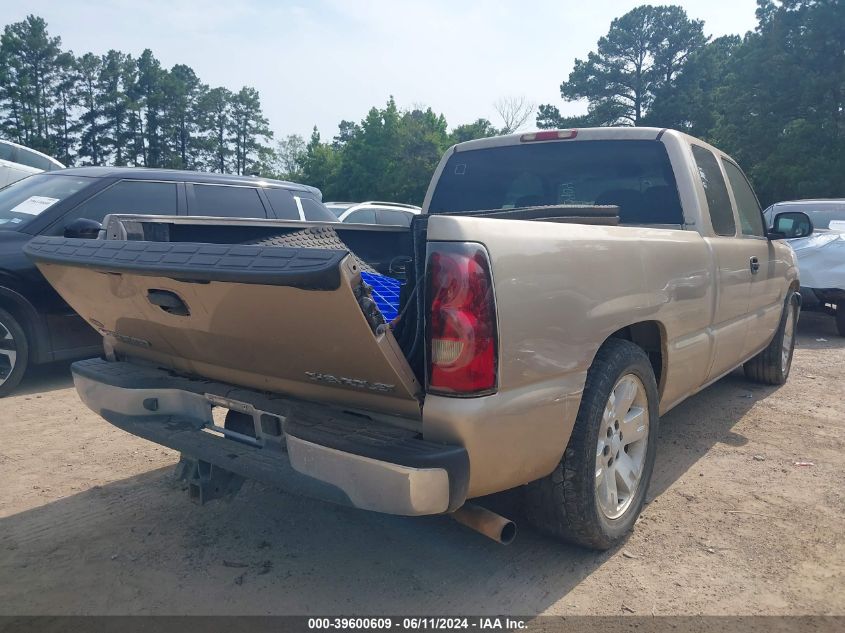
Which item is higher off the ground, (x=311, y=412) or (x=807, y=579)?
(x=311, y=412)

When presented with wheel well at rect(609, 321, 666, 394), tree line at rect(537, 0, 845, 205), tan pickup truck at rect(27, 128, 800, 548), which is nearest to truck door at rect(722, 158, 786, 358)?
tan pickup truck at rect(27, 128, 800, 548)

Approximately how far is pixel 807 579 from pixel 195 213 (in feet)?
18.3

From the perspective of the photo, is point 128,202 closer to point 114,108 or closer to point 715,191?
point 715,191

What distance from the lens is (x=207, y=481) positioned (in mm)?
2826

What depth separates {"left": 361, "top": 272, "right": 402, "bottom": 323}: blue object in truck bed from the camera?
10.2 ft

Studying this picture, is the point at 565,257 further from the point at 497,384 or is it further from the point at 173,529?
the point at 173,529

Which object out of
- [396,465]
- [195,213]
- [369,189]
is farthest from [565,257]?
[369,189]

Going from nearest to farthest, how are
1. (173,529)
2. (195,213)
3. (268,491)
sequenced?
(173,529) → (268,491) → (195,213)

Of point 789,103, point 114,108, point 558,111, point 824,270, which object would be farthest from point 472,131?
point 824,270

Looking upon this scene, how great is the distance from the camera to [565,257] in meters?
2.47

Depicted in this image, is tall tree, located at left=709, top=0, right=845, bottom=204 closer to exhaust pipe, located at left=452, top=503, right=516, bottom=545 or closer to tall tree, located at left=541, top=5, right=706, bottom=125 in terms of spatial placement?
tall tree, located at left=541, top=5, right=706, bottom=125

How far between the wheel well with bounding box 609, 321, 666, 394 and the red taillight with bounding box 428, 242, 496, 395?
1.08m

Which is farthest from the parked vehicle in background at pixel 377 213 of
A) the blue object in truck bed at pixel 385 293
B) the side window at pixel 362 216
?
the blue object in truck bed at pixel 385 293

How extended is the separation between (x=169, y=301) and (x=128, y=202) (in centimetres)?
398
